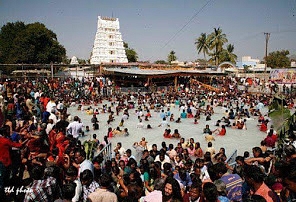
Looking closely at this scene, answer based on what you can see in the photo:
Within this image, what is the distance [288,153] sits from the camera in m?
5.29

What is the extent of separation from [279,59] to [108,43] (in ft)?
131

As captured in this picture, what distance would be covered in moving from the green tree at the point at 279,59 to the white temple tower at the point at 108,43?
3487cm

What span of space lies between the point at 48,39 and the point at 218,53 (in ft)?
105

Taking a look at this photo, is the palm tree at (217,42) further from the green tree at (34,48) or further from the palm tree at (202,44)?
the green tree at (34,48)

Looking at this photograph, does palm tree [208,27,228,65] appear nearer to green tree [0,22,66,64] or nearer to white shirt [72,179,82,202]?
green tree [0,22,66,64]

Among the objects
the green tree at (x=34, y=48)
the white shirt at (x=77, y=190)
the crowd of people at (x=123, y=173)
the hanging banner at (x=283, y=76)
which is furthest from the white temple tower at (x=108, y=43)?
the white shirt at (x=77, y=190)

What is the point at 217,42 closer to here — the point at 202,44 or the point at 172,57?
the point at 202,44

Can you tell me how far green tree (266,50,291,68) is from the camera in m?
56.4

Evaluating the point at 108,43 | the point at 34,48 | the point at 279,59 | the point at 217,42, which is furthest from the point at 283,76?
the point at 34,48

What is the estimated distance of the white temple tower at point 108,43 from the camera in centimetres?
5369

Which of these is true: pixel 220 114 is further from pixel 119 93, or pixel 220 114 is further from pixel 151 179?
pixel 151 179

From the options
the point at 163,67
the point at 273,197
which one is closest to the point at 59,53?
the point at 163,67

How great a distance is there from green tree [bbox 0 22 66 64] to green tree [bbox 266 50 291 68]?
4702cm

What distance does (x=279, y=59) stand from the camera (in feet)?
186
